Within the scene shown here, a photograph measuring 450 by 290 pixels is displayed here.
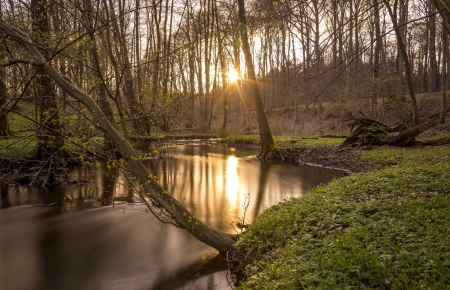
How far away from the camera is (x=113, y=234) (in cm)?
721

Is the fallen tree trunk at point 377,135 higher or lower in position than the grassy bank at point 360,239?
higher

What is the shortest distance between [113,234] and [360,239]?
17.4 feet

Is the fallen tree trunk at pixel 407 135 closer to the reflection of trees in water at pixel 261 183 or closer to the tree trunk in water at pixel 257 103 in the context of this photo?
the tree trunk in water at pixel 257 103

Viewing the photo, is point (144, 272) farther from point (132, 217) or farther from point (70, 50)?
point (70, 50)

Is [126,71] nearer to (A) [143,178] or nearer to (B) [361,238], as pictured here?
(A) [143,178]

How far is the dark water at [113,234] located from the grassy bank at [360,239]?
4.23 ft

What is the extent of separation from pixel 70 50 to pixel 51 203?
181 inches

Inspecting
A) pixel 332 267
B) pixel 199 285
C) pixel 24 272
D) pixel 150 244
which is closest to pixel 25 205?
pixel 24 272

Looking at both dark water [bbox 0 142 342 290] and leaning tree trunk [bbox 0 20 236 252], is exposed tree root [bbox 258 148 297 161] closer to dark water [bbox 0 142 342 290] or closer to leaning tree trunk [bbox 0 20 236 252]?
dark water [bbox 0 142 342 290]

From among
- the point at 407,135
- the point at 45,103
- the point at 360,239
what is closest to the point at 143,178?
the point at 360,239

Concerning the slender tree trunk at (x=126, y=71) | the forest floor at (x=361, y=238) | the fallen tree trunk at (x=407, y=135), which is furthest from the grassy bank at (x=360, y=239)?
the fallen tree trunk at (x=407, y=135)

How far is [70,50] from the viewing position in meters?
7.52

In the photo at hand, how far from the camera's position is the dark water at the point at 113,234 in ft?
17.6

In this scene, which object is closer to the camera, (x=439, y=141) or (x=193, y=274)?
(x=193, y=274)
